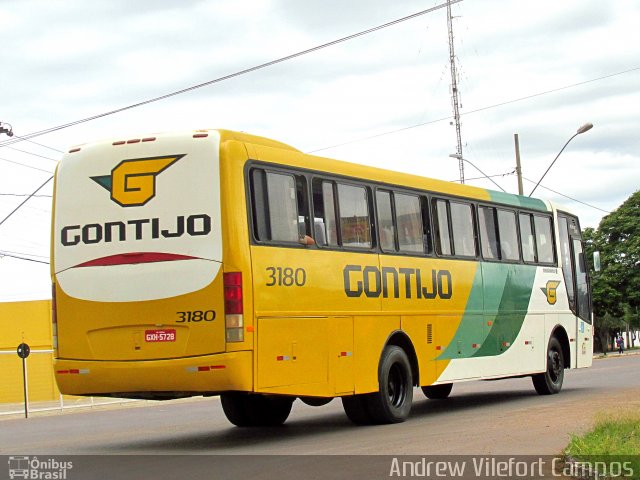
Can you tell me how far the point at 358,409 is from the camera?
15.5m

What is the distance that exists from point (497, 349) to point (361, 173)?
4933mm

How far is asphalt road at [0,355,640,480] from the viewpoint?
11.6 metres

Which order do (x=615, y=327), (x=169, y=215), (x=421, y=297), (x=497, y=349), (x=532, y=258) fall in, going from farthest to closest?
1. (x=615, y=327)
2. (x=532, y=258)
3. (x=497, y=349)
4. (x=421, y=297)
5. (x=169, y=215)

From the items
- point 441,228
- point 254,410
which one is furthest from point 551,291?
point 254,410

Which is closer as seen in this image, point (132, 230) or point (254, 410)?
point (132, 230)

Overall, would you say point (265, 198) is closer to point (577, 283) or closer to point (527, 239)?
point (527, 239)

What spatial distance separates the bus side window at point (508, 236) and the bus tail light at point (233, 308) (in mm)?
7960

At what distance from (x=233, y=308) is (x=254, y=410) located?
12.9 ft

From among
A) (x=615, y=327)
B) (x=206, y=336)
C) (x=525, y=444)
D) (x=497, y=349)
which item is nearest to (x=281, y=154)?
(x=206, y=336)

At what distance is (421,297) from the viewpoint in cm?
1659

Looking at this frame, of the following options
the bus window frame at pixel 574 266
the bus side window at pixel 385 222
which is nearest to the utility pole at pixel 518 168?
the bus window frame at pixel 574 266

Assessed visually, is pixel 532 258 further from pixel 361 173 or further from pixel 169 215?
pixel 169 215

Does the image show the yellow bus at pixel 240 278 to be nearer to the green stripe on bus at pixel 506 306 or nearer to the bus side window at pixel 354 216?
the bus side window at pixel 354 216

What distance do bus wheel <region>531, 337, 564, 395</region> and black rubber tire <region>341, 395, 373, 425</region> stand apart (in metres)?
6.24
